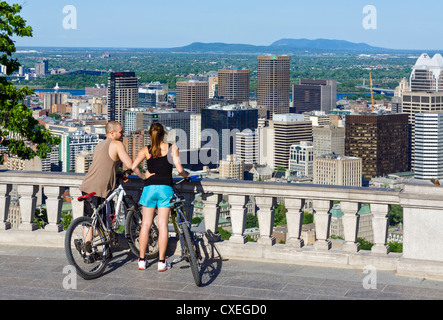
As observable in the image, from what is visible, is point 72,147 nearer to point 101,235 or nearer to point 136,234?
point 136,234

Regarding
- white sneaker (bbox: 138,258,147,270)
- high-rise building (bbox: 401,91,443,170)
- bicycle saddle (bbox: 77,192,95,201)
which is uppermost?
bicycle saddle (bbox: 77,192,95,201)

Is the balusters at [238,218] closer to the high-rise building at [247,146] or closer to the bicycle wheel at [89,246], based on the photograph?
the bicycle wheel at [89,246]

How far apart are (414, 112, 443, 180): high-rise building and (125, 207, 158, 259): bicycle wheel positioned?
142 m

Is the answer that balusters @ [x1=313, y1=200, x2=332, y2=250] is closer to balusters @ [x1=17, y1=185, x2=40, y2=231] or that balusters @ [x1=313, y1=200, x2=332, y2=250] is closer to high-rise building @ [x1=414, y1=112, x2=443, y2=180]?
balusters @ [x1=17, y1=185, x2=40, y2=231]

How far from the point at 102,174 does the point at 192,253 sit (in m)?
1.42

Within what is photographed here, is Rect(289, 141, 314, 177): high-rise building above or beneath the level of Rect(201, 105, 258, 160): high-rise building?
beneath

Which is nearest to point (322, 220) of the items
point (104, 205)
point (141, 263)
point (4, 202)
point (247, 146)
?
point (141, 263)

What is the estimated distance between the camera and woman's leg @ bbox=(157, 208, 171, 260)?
27.0ft

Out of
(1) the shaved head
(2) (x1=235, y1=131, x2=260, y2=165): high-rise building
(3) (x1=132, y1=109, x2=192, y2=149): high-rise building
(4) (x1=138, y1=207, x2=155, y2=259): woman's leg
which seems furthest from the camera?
(3) (x1=132, y1=109, x2=192, y2=149): high-rise building

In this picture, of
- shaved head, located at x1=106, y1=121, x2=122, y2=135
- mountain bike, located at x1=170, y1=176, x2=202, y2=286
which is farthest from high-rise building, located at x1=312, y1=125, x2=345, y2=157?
mountain bike, located at x1=170, y1=176, x2=202, y2=286

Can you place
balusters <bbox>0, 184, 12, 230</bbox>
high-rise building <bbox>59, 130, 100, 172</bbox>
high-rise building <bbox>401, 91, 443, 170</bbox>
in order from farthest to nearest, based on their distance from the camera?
1. high-rise building <bbox>401, 91, 443, 170</bbox>
2. high-rise building <bbox>59, 130, 100, 172</bbox>
3. balusters <bbox>0, 184, 12, 230</bbox>

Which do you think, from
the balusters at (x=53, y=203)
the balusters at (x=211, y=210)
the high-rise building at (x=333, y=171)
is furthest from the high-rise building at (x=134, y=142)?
the balusters at (x=211, y=210)

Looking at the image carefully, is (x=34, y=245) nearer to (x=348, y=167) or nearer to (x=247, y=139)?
(x=348, y=167)

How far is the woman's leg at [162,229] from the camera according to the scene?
8242 mm
